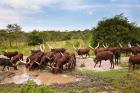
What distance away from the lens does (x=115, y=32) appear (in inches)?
1453

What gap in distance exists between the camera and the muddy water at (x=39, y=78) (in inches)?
810

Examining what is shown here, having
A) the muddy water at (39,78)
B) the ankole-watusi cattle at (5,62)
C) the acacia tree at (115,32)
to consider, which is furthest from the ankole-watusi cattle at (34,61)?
the acacia tree at (115,32)

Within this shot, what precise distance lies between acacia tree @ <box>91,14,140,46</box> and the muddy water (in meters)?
14.3

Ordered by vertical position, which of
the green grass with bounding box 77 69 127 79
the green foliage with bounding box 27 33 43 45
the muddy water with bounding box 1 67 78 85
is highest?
the green foliage with bounding box 27 33 43 45

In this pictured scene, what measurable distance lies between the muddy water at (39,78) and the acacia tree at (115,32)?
1428 cm

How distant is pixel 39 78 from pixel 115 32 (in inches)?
655

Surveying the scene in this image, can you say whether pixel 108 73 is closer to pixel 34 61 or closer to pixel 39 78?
pixel 39 78

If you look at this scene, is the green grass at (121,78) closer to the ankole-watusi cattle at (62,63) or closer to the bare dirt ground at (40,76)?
the bare dirt ground at (40,76)

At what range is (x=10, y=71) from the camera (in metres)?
24.4

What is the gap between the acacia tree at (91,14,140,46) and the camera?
3672cm

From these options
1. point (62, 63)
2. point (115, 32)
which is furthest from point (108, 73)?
point (115, 32)

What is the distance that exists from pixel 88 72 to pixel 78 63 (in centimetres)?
434

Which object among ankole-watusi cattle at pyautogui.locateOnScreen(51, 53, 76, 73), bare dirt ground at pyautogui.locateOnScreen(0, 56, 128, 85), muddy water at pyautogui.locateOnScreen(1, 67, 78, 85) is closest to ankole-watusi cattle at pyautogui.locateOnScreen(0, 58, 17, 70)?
bare dirt ground at pyautogui.locateOnScreen(0, 56, 128, 85)

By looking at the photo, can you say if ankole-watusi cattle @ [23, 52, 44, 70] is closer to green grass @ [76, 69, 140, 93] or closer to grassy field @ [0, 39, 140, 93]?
green grass @ [76, 69, 140, 93]
